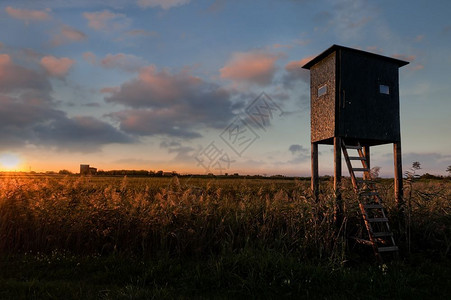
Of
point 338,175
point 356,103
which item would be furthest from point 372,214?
point 356,103

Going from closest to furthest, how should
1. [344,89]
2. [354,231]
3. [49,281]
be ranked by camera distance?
[49,281] < [354,231] < [344,89]

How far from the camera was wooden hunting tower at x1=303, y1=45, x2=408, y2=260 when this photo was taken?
32.5 feet

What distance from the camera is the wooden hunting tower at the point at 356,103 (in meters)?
9.91

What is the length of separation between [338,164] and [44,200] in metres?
9.55

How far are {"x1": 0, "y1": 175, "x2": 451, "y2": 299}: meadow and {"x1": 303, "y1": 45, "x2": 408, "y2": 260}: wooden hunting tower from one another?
64.3 inches

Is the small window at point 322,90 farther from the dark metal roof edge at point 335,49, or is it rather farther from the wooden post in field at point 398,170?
the wooden post in field at point 398,170

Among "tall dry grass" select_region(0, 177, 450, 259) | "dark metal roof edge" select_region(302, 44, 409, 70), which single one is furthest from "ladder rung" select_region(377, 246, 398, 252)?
"dark metal roof edge" select_region(302, 44, 409, 70)

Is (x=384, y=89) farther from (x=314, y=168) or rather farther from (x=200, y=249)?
(x=200, y=249)

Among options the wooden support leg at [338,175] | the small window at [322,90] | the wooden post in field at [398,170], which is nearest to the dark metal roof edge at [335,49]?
the small window at [322,90]

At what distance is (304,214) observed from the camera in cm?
774

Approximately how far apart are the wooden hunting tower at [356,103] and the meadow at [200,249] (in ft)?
5.36

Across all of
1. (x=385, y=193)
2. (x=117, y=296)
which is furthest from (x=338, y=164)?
(x=117, y=296)

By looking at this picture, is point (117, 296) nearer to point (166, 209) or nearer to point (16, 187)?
point (166, 209)

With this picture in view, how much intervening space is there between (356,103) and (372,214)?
3913 millimetres
